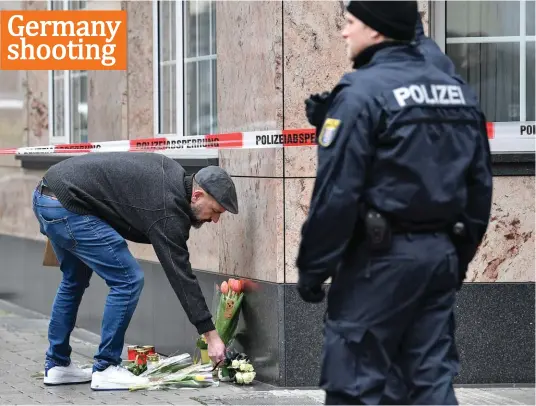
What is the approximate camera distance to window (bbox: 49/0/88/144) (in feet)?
36.6

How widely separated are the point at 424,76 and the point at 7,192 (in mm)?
8523

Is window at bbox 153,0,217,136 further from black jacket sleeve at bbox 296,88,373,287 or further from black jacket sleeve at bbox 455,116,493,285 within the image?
black jacket sleeve at bbox 296,88,373,287

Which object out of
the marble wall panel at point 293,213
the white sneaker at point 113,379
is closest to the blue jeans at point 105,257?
the white sneaker at point 113,379

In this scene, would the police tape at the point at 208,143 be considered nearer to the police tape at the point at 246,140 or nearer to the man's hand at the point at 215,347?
the police tape at the point at 246,140

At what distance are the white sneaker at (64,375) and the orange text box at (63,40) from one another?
2872mm

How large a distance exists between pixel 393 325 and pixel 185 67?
4983mm

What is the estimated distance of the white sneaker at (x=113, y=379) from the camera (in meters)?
7.45

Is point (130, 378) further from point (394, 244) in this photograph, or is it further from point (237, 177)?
point (394, 244)

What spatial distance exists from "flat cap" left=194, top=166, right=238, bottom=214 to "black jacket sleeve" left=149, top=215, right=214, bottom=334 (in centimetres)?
23

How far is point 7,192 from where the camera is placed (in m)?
12.4

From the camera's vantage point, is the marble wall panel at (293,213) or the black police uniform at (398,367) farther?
the marble wall panel at (293,213)

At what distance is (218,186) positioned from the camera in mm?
7070

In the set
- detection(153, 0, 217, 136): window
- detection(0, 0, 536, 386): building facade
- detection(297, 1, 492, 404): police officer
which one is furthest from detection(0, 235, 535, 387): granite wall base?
detection(297, 1, 492, 404): police officer

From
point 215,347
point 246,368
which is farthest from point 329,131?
point 246,368
